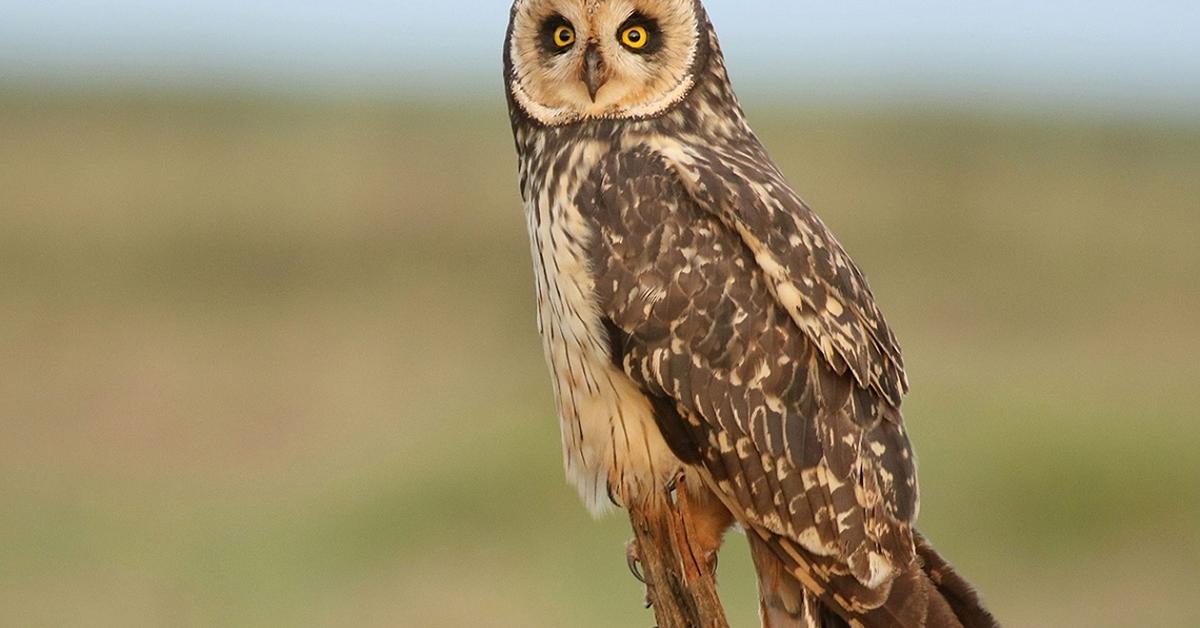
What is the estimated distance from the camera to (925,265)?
17.8 meters

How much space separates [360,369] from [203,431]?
1326 mm

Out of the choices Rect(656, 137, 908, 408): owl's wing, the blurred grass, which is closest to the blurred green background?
the blurred grass

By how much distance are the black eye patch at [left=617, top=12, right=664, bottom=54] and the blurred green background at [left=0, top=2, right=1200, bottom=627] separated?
4.60 m

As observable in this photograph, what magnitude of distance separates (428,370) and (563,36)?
10111mm

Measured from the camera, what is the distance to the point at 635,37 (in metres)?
4.87

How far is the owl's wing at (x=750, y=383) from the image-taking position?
4.42m

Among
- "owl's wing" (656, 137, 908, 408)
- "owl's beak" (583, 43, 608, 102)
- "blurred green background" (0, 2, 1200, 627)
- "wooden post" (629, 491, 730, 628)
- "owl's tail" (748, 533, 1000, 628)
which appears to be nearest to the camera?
"owl's tail" (748, 533, 1000, 628)

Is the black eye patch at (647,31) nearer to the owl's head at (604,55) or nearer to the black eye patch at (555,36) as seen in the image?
the owl's head at (604,55)

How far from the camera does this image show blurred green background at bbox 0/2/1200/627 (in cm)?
1052

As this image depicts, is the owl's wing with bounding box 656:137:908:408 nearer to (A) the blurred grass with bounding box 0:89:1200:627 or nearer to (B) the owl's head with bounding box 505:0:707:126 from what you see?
(B) the owl's head with bounding box 505:0:707:126

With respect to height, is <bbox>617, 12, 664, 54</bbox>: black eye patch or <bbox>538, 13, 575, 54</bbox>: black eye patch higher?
<bbox>538, 13, 575, 54</bbox>: black eye patch

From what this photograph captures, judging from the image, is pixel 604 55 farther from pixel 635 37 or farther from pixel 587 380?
pixel 587 380

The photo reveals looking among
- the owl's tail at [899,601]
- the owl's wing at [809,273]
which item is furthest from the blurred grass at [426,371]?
the owl's wing at [809,273]

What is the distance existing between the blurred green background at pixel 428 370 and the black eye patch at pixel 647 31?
460 cm
